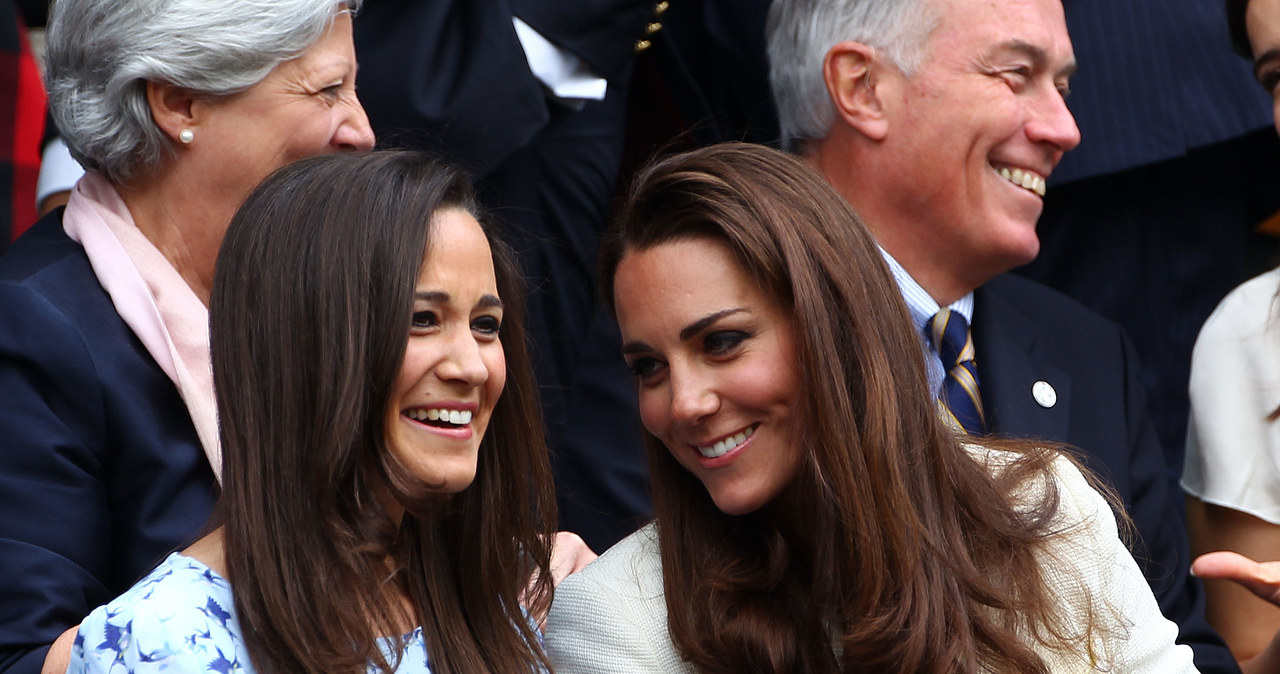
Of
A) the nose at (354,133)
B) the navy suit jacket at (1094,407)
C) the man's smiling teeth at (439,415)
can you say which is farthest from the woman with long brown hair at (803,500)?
the navy suit jacket at (1094,407)

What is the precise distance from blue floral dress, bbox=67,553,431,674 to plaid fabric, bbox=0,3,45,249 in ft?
5.13

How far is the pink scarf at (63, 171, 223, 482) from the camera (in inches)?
99.3

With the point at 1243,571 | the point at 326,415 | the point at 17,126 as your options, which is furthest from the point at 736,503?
the point at 17,126

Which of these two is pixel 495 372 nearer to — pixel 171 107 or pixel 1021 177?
pixel 171 107

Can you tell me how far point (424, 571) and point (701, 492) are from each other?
19.5 inches

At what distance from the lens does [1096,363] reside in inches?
139

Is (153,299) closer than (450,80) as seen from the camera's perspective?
Yes

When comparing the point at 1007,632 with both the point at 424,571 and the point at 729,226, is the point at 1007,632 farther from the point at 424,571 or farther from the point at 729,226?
the point at 424,571

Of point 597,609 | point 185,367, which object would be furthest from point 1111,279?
point 185,367

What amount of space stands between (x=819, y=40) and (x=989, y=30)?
40 centimetres

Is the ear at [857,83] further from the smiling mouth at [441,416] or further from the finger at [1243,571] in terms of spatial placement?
the smiling mouth at [441,416]

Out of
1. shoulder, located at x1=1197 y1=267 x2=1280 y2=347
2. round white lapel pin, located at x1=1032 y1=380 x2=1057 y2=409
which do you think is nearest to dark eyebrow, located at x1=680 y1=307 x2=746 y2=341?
round white lapel pin, located at x1=1032 y1=380 x2=1057 y2=409

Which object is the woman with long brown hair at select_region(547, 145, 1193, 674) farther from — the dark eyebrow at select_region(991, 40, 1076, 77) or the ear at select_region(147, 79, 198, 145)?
the dark eyebrow at select_region(991, 40, 1076, 77)

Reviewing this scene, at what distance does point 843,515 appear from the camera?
231 cm
